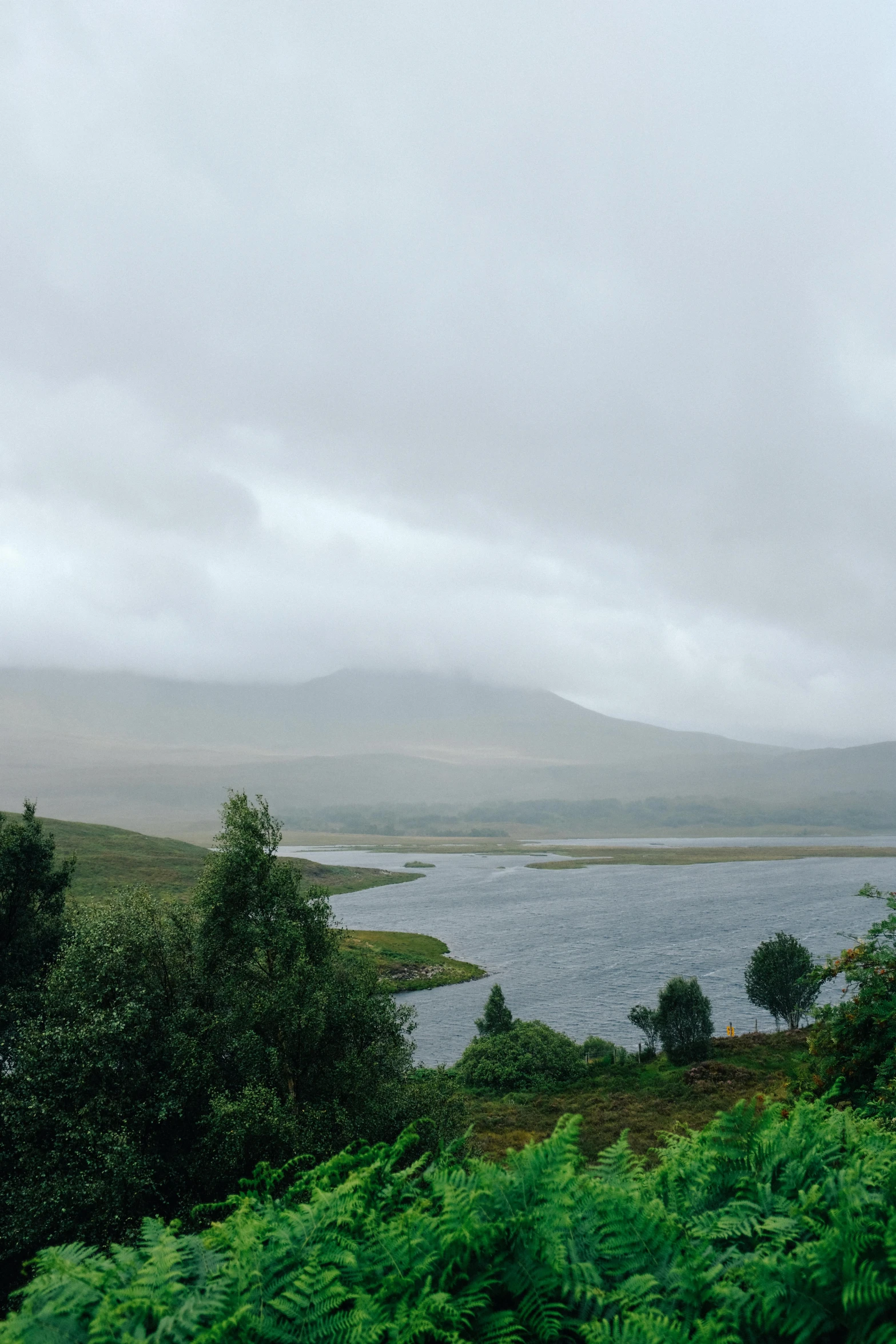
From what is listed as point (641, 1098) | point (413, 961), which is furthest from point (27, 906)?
point (413, 961)

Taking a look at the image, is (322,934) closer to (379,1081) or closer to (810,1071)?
(379,1081)

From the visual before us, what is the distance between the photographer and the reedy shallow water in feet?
248

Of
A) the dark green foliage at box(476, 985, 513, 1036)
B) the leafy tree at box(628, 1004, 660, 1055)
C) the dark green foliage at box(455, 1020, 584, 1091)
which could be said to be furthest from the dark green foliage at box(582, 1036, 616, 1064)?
the dark green foliage at box(476, 985, 513, 1036)

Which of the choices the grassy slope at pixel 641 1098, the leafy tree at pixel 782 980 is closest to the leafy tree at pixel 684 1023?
the grassy slope at pixel 641 1098

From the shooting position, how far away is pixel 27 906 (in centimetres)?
3438

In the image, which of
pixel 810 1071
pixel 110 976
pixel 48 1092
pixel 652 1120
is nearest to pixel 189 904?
pixel 110 976

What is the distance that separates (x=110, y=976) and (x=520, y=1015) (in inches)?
2277

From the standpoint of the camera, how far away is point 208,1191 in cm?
2208

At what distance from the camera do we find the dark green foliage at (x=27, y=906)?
32938mm

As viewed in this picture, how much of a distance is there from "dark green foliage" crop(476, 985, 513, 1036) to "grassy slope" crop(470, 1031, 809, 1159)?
8.57 meters

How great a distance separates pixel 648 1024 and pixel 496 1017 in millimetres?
13293

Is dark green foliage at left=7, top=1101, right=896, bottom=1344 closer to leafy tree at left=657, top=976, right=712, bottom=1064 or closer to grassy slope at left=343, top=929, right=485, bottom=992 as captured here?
leafy tree at left=657, top=976, right=712, bottom=1064

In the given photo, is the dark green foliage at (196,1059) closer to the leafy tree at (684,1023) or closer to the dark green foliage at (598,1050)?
the dark green foliage at (598,1050)

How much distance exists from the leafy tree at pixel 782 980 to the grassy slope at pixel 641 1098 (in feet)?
20.8
